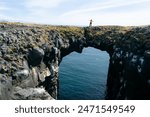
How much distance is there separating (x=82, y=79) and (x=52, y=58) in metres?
42.2

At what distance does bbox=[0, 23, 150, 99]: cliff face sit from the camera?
39.7 meters

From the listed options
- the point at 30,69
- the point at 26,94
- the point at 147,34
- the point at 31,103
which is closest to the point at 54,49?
the point at 30,69

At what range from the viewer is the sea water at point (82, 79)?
87.6 metres

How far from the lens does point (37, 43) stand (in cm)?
5466

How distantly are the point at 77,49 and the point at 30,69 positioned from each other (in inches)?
1269

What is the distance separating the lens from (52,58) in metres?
63.8

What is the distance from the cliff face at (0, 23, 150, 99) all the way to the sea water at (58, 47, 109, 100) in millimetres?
14483

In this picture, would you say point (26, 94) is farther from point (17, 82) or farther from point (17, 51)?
point (17, 51)

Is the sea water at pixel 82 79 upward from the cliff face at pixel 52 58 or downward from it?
downward

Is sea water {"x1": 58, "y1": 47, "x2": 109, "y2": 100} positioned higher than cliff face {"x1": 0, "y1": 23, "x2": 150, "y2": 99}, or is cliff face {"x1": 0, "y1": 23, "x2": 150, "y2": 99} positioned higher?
cliff face {"x1": 0, "y1": 23, "x2": 150, "y2": 99}

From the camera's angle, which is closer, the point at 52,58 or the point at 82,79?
the point at 52,58

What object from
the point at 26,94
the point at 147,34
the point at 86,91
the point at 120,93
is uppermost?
the point at 147,34

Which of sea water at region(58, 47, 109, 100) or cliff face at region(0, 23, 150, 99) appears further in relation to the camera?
sea water at region(58, 47, 109, 100)

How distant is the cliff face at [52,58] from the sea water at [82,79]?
14.5 meters
